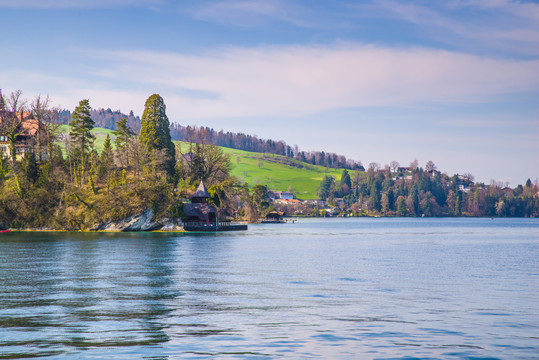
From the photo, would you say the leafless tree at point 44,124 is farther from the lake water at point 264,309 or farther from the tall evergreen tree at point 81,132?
the lake water at point 264,309

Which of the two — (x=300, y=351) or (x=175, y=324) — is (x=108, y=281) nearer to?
(x=175, y=324)

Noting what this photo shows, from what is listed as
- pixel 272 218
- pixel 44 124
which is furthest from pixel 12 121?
pixel 272 218

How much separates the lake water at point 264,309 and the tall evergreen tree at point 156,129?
222 feet

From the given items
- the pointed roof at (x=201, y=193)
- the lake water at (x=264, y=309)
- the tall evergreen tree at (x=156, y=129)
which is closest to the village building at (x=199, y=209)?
the pointed roof at (x=201, y=193)

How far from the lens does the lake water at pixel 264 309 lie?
18.1 meters

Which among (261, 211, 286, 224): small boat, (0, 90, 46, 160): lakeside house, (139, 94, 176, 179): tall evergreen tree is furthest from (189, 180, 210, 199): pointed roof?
(261, 211, 286, 224): small boat

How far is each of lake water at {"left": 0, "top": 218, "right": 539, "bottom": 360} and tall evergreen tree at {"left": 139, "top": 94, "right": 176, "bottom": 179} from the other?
6768cm

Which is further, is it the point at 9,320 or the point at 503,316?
the point at 503,316

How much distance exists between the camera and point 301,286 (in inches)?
1323

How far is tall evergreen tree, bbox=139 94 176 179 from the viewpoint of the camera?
115m

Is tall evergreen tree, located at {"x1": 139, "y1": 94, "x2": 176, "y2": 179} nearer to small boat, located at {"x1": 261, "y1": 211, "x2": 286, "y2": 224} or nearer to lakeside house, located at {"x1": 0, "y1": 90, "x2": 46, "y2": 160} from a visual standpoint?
lakeside house, located at {"x1": 0, "y1": 90, "x2": 46, "y2": 160}

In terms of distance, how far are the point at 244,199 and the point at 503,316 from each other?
14307cm

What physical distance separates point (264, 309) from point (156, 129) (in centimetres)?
9498

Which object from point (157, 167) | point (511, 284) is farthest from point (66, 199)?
point (511, 284)
